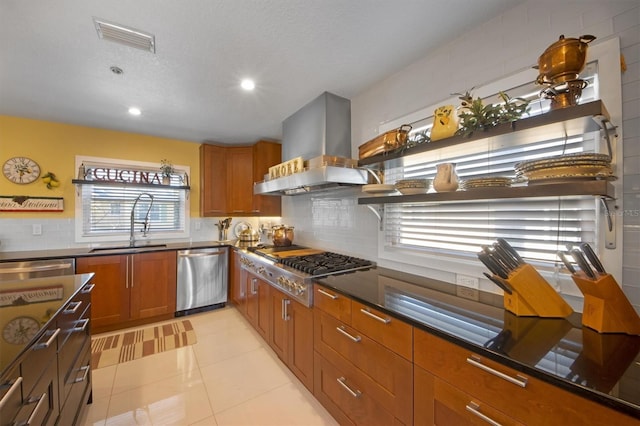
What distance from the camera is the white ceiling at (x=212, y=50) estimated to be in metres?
1.45

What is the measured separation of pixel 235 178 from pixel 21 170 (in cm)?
236

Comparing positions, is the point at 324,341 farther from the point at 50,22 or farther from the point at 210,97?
the point at 50,22

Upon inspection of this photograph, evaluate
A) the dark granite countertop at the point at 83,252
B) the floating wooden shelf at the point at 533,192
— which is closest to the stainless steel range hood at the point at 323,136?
the floating wooden shelf at the point at 533,192

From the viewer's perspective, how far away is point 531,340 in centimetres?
96

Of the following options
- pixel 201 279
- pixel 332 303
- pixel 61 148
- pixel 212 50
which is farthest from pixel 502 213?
pixel 61 148

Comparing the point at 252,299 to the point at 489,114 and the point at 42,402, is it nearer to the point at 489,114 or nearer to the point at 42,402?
the point at 42,402

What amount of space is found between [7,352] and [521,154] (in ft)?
7.71

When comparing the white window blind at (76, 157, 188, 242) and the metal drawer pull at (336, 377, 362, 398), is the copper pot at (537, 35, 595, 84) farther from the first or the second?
the white window blind at (76, 157, 188, 242)

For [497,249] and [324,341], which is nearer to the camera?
[497,249]

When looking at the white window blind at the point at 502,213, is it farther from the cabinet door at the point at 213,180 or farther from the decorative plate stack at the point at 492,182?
the cabinet door at the point at 213,180

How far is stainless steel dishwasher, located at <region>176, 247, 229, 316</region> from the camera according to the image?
→ 3359 millimetres

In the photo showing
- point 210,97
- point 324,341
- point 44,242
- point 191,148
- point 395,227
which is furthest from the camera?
point 191,148

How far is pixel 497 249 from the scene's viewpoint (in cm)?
124

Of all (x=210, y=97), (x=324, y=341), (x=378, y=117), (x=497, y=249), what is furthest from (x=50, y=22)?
(x=497, y=249)
